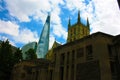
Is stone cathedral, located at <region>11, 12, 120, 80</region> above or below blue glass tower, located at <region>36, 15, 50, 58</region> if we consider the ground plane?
below

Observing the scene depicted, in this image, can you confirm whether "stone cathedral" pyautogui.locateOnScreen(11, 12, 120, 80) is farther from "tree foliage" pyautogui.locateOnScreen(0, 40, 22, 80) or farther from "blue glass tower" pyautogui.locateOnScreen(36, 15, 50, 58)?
"blue glass tower" pyautogui.locateOnScreen(36, 15, 50, 58)

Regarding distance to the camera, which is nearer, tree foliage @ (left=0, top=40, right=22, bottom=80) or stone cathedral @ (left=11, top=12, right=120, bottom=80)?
stone cathedral @ (left=11, top=12, right=120, bottom=80)

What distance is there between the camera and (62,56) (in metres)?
27.8

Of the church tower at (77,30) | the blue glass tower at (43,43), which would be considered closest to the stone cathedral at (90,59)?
the blue glass tower at (43,43)

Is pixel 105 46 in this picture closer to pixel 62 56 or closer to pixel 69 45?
pixel 69 45

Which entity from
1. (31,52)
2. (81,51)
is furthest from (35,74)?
(31,52)

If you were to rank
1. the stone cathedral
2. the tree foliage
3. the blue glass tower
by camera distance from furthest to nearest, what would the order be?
the blue glass tower, the tree foliage, the stone cathedral

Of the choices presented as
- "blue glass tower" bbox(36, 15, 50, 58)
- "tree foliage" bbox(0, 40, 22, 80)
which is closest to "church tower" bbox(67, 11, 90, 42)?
"blue glass tower" bbox(36, 15, 50, 58)

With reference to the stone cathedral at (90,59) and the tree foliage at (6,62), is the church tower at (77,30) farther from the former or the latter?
the stone cathedral at (90,59)

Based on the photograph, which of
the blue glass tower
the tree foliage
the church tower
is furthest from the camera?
the church tower

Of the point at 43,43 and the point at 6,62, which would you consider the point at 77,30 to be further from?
the point at 6,62

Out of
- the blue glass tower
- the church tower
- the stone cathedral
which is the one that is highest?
the church tower

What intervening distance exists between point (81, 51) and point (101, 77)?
19.1ft

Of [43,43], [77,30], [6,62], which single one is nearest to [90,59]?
[6,62]
